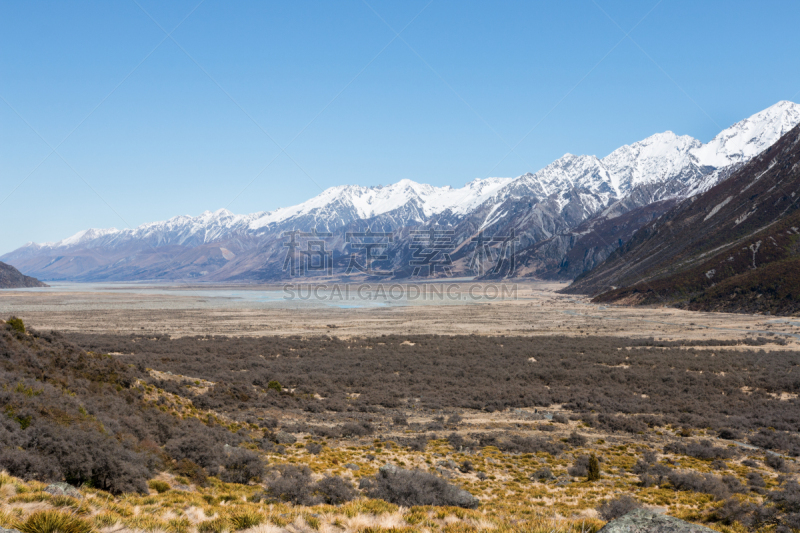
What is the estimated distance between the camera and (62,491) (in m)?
8.61

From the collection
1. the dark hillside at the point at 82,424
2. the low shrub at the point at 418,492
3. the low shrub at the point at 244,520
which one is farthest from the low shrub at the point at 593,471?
the dark hillside at the point at 82,424

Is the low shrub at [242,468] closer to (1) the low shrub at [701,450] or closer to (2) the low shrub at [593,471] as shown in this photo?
(2) the low shrub at [593,471]

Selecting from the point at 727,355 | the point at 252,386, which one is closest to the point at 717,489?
the point at 252,386

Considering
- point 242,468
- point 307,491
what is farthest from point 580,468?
point 242,468

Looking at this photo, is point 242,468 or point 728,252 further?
point 728,252

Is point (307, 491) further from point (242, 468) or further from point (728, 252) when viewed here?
point (728, 252)

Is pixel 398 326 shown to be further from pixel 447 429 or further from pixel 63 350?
pixel 63 350

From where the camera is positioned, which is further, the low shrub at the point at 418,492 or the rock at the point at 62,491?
the low shrub at the point at 418,492

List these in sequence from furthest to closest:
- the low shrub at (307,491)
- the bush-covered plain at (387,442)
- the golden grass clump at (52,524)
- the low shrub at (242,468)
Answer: the low shrub at (242,468) < the low shrub at (307,491) < the bush-covered plain at (387,442) < the golden grass clump at (52,524)

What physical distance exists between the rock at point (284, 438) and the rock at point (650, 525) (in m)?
12.9

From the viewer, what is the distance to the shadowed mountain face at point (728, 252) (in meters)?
82.8

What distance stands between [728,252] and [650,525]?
116 meters

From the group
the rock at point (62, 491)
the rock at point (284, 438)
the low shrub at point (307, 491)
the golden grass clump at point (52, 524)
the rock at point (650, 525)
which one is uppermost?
the golden grass clump at point (52, 524)

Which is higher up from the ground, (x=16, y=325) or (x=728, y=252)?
(x=728, y=252)
